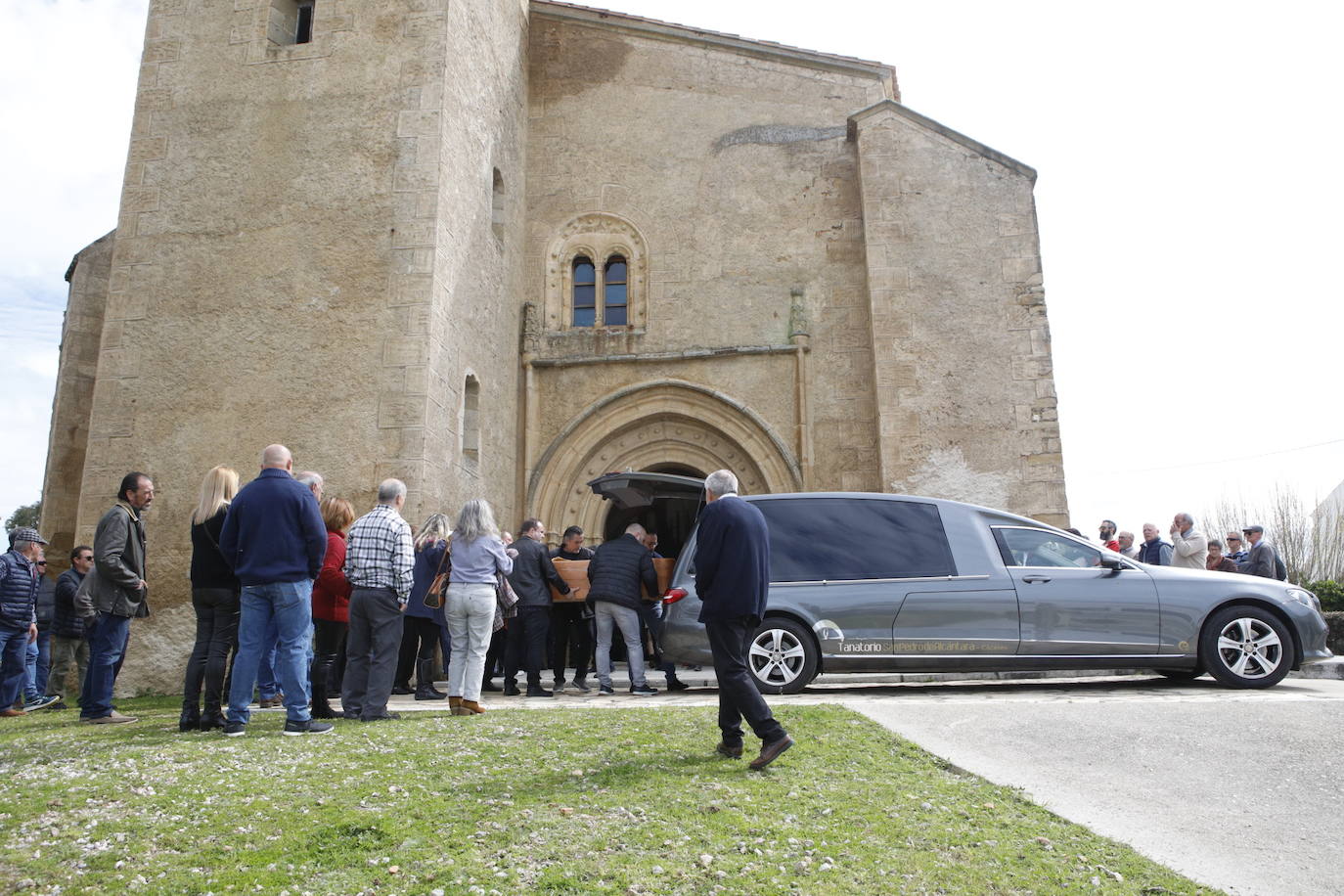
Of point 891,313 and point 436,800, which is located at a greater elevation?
point 891,313

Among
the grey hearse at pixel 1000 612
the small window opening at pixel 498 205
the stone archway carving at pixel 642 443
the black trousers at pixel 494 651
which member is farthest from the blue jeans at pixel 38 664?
the small window opening at pixel 498 205

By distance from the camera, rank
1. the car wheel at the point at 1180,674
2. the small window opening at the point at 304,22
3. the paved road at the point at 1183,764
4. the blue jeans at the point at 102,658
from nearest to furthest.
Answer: the paved road at the point at 1183,764 < the blue jeans at the point at 102,658 < the car wheel at the point at 1180,674 < the small window opening at the point at 304,22

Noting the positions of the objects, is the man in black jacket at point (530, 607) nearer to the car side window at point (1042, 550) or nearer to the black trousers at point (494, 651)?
the black trousers at point (494, 651)

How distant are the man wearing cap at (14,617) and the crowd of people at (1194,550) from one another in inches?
358

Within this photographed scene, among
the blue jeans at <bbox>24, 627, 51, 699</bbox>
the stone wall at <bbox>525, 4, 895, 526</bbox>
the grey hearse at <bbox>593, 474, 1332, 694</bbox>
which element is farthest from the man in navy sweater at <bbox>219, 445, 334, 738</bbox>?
the stone wall at <bbox>525, 4, 895, 526</bbox>

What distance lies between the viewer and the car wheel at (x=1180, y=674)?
26.1ft

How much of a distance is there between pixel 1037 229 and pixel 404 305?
8.18 m

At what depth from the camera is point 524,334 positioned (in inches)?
547

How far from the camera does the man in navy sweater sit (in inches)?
217

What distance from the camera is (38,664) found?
9.99 m

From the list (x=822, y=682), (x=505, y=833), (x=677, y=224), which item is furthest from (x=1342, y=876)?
(x=677, y=224)

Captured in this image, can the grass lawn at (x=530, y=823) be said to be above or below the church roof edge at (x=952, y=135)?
below

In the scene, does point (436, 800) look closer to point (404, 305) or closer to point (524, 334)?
point (404, 305)

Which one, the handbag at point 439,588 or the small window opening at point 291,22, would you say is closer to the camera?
the handbag at point 439,588
